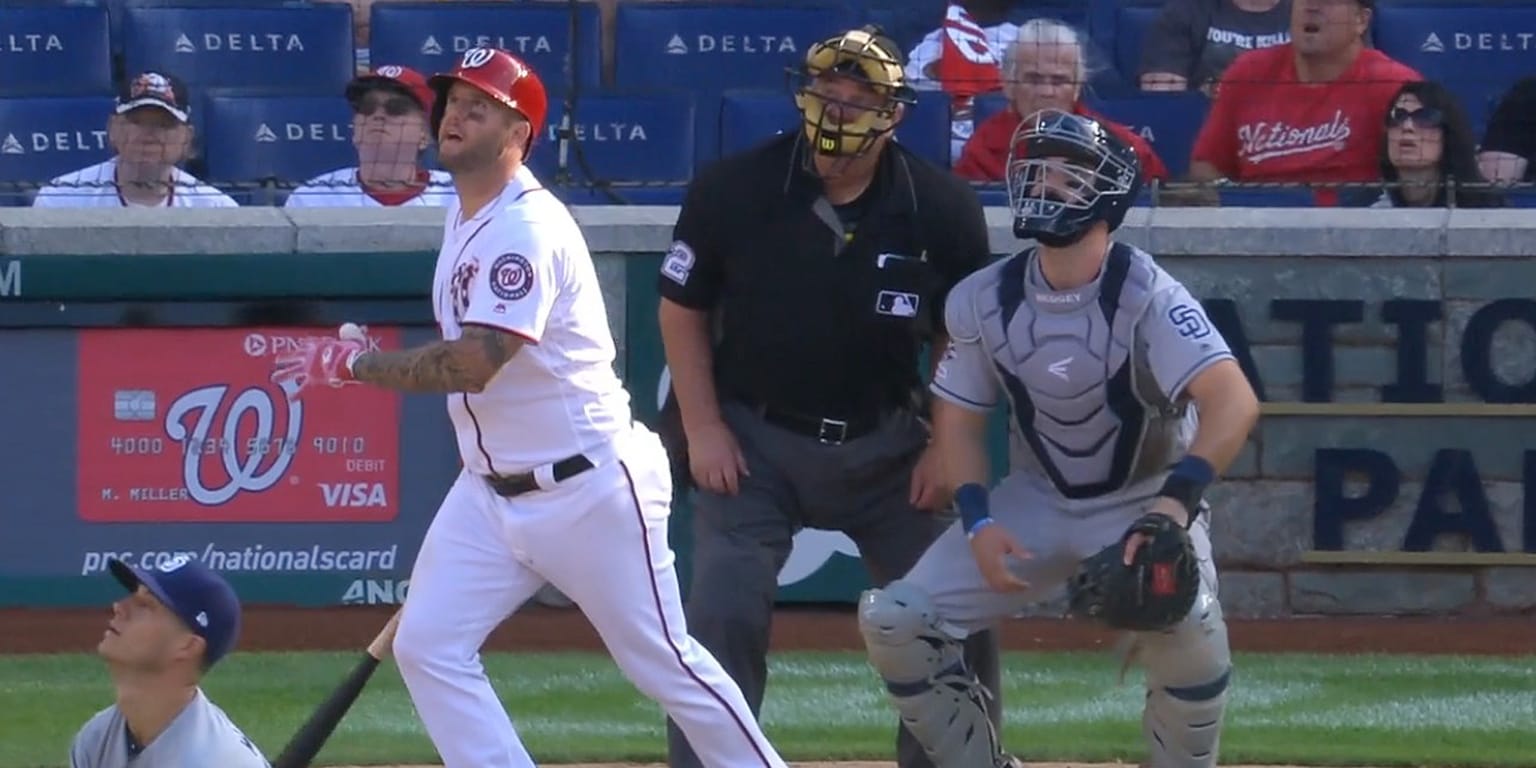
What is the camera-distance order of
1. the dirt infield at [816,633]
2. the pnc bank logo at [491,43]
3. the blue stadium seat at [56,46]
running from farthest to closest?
the blue stadium seat at [56,46]
the pnc bank logo at [491,43]
the dirt infield at [816,633]

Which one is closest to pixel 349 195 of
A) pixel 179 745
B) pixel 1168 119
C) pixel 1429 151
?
pixel 1168 119

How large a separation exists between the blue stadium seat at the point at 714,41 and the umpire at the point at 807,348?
525cm

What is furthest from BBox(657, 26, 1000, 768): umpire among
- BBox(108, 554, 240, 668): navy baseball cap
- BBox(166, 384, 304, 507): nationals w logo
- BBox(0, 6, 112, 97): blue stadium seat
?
BBox(0, 6, 112, 97): blue stadium seat

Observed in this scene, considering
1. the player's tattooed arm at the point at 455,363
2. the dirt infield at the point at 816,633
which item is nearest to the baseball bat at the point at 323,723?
the player's tattooed arm at the point at 455,363

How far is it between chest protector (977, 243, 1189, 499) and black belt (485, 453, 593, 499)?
86 centimetres

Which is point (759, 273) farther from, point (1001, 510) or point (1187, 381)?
point (1187, 381)

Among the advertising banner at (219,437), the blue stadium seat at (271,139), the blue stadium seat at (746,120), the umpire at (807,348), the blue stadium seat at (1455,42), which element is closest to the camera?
the umpire at (807,348)

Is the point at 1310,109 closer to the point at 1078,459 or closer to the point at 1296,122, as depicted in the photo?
the point at 1296,122

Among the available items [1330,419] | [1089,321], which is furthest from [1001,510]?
[1330,419]

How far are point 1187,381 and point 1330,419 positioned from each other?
12.2 feet

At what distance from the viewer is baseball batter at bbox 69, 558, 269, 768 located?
146 inches

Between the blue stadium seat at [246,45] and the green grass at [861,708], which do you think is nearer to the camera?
the green grass at [861,708]

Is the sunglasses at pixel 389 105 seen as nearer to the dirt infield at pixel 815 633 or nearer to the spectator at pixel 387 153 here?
the spectator at pixel 387 153

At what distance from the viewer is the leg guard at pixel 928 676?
4957mm
